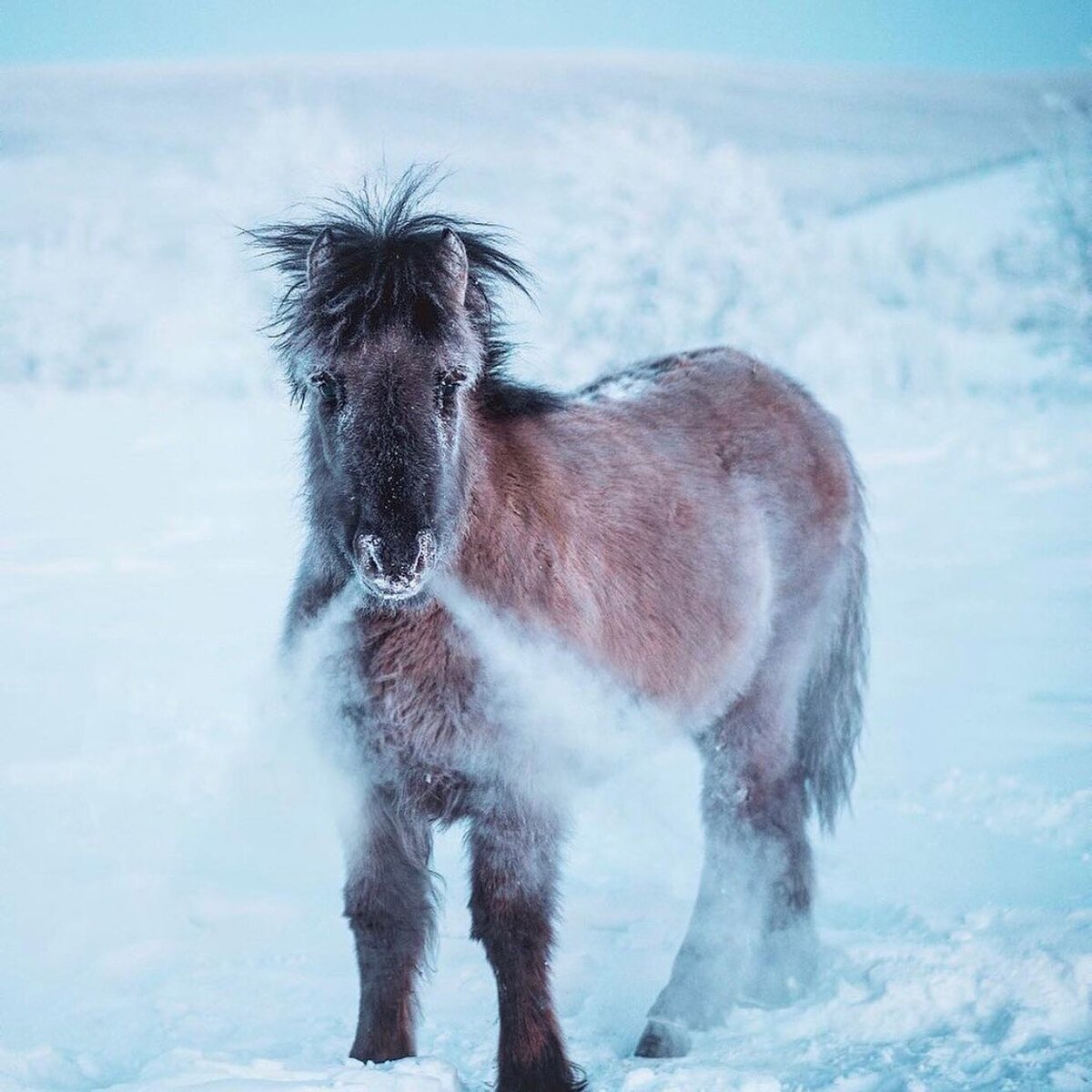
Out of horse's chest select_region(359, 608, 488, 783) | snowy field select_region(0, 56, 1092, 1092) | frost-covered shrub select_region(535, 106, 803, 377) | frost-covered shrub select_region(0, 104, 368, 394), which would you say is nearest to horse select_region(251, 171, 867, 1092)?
horse's chest select_region(359, 608, 488, 783)

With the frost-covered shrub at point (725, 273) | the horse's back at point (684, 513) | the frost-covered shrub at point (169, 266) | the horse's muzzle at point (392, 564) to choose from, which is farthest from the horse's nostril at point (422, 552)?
the frost-covered shrub at point (725, 273)

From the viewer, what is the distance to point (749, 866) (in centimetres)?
318

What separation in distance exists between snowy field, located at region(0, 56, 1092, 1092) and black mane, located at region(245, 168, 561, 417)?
0.17 metres

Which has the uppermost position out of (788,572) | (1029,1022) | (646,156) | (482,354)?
(646,156)

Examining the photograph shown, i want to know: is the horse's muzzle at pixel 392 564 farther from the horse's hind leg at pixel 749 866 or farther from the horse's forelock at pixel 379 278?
the horse's hind leg at pixel 749 866

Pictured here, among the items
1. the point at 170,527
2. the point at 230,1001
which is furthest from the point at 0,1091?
the point at 170,527

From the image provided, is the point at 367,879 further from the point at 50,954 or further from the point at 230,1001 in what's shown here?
the point at 50,954

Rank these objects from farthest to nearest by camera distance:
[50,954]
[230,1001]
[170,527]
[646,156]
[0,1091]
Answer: [646,156], [170,527], [50,954], [230,1001], [0,1091]

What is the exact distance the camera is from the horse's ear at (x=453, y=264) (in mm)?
2328

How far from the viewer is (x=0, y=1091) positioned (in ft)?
7.64

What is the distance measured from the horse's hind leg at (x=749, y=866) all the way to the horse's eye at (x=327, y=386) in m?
1.60

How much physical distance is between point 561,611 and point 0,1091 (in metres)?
1.56

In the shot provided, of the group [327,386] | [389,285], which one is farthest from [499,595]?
[389,285]

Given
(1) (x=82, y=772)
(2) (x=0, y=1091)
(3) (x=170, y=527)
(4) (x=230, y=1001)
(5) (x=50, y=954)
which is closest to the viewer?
(2) (x=0, y=1091)
